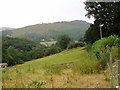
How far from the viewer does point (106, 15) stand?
21.0 m

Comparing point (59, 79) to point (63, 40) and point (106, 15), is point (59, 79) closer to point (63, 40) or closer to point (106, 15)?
point (106, 15)

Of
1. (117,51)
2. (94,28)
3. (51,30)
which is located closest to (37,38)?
(51,30)

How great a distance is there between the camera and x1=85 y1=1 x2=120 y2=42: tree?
785 inches

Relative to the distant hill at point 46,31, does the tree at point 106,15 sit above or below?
below

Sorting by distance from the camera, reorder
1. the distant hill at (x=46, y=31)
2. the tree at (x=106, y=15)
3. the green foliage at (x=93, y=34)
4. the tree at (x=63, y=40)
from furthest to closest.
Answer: the distant hill at (x=46, y=31)
the tree at (x=63, y=40)
the green foliage at (x=93, y=34)
the tree at (x=106, y=15)

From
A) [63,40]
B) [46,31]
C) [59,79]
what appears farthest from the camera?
[46,31]

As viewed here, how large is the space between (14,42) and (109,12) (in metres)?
75.1

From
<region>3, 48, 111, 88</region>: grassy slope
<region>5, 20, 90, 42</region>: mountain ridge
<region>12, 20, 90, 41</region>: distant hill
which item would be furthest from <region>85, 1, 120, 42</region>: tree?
<region>12, 20, 90, 41</region>: distant hill

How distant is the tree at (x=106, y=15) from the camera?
19.9 meters

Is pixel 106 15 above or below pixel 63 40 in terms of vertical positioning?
below

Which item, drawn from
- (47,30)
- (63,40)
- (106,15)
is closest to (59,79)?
(106,15)

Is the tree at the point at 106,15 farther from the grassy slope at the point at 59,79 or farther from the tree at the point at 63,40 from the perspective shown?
the tree at the point at 63,40

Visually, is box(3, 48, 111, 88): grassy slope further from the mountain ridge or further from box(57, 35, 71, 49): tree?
the mountain ridge

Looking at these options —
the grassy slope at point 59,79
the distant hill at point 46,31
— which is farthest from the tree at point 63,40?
the distant hill at point 46,31
